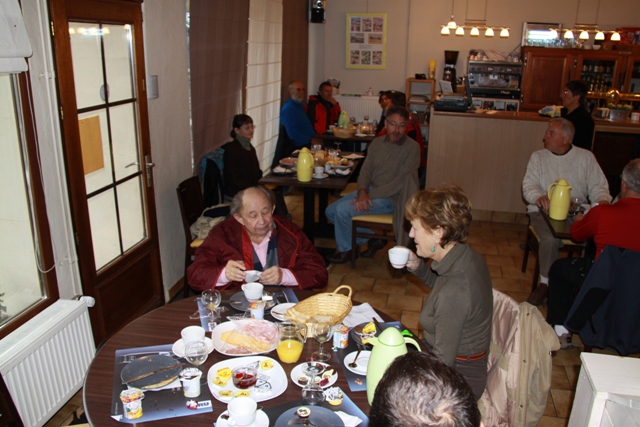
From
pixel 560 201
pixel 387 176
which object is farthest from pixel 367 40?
pixel 560 201

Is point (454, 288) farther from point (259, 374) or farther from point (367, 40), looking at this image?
point (367, 40)

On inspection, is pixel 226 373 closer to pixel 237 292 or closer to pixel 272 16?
pixel 237 292

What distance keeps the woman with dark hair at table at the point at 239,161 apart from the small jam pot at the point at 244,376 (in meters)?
2.89

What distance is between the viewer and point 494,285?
176 inches

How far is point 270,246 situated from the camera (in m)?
2.79

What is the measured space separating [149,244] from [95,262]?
1.98 feet

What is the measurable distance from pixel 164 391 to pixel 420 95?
25.3ft

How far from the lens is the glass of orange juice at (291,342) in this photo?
192 centimetres

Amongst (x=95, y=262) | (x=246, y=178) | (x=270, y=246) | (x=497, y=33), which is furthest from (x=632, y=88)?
(x=95, y=262)

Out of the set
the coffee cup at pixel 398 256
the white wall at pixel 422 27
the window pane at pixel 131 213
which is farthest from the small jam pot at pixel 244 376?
the white wall at pixel 422 27

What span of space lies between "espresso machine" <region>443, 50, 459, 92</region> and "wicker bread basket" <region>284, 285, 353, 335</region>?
6.78 meters

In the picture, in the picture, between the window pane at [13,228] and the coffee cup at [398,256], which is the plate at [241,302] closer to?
the coffee cup at [398,256]

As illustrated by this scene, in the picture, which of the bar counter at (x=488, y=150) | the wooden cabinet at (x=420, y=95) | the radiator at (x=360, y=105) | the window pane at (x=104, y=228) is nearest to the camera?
the window pane at (x=104, y=228)

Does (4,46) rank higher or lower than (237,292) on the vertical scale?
higher
